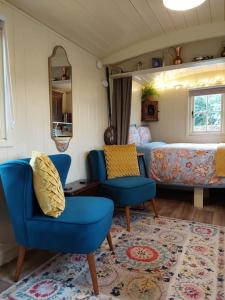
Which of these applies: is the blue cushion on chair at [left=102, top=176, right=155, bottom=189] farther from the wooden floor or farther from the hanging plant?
the hanging plant

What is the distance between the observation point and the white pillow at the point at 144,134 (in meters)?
4.06

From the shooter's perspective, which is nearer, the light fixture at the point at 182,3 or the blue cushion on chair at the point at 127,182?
the light fixture at the point at 182,3

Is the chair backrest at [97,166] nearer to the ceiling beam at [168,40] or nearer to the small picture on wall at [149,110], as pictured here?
the ceiling beam at [168,40]

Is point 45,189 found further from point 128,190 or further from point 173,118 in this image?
point 173,118

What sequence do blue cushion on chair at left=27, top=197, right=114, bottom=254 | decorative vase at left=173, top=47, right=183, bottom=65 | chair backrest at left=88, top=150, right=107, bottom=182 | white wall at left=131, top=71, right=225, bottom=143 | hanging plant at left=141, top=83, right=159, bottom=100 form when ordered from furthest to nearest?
hanging plant at left=141, top=83, right=159, bottom=100 < white wall at left=131, top=71, right=225, bottom=143 < decorative vase at left=173, top=47, right=183, bottom=65 < chair backrest at left=88, top=150, right=107, bottom=182 < blue cushion on chair at left=27, top=197, right=114, bottom=254

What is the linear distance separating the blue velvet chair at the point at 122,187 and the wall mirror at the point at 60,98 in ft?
1.46

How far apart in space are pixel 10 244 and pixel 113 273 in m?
0.91

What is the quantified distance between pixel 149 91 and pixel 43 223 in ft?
11.8

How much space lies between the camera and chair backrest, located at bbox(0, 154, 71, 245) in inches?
55.6

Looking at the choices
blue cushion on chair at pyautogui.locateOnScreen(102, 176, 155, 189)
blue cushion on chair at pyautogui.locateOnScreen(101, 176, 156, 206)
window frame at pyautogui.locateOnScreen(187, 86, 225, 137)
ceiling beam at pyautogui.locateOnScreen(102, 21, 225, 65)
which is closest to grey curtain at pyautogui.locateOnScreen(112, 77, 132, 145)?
ceiling beam at pyautogui.locateOnScreen(102, 21, 225, 65)

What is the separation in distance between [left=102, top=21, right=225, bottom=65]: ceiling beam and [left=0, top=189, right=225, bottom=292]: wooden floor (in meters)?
2.11

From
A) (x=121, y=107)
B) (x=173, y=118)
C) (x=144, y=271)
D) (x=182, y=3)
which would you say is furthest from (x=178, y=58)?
(x=144, y=271)

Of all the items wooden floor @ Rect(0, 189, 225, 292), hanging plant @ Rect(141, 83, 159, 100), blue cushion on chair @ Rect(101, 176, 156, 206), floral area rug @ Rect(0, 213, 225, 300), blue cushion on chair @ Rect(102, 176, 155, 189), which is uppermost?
hanging plant @ Rect(141, 83, 159, 100)

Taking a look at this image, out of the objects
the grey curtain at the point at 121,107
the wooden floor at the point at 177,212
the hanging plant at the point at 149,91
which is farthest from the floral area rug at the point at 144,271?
the hanging plant at the point at 149,91
